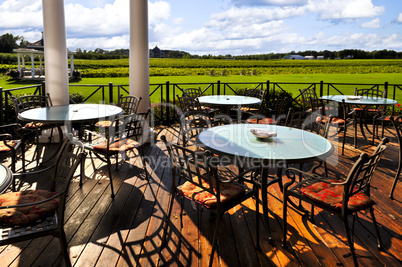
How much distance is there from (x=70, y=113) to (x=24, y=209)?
2.10m

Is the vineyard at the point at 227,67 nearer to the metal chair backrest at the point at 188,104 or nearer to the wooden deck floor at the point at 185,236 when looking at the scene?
the metal chair backrest at the point at 188,104

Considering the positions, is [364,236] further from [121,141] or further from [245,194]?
[121,141]

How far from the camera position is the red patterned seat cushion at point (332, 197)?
193 cm

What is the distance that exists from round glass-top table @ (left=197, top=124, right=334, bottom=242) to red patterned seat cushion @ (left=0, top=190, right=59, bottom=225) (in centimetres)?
106

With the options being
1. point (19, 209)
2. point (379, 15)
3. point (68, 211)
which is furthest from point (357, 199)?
point (379, 15)

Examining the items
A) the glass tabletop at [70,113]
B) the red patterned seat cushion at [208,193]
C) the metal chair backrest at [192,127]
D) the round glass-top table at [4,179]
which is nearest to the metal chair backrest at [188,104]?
the metal chair backrest at [192,127]

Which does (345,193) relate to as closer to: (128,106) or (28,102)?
(128,106)

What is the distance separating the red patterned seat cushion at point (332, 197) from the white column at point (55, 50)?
13.4 feet

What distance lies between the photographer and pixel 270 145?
7.48ft

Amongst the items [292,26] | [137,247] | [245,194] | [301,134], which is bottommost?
[137,247]

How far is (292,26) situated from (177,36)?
17.2 metres

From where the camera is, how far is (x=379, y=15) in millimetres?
33938

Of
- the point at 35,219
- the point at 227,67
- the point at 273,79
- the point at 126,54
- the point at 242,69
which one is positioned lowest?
the point at 35,219

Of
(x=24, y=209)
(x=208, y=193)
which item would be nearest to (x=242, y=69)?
(x=208, y=193)
